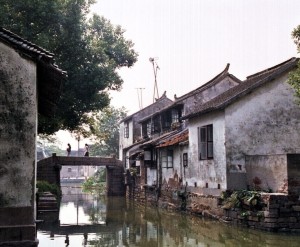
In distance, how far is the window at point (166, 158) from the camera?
25703mm

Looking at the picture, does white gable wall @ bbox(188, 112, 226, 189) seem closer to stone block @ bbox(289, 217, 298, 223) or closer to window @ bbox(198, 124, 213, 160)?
window @ bbox(198, 124, 213, 160)

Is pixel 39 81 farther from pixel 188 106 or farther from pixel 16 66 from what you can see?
pixel 188 106

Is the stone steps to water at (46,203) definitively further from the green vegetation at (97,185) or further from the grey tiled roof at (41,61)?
the green vegetation at (97,185)

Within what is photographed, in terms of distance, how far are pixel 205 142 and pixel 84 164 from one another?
1735cm

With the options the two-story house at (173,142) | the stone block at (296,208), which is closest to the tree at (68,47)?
the two-story house at (173,142)

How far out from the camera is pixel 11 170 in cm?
975

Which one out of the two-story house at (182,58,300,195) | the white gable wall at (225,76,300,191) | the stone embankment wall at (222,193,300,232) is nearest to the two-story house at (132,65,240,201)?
the two-story house at (182,58,300,195)

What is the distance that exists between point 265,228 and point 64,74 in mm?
9430

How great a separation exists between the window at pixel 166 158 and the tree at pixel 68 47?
509 cm

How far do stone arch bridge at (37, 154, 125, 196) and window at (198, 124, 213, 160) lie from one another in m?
16.2

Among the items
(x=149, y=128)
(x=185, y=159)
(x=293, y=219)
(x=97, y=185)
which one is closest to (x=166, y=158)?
(x=185, y=159)

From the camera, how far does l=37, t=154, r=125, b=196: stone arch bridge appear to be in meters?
32.9

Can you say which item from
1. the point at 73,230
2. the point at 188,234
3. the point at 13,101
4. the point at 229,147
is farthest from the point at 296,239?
the point at 13,101

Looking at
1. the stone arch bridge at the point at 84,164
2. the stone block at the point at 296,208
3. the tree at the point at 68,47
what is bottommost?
the stone block at the point at 296,208
